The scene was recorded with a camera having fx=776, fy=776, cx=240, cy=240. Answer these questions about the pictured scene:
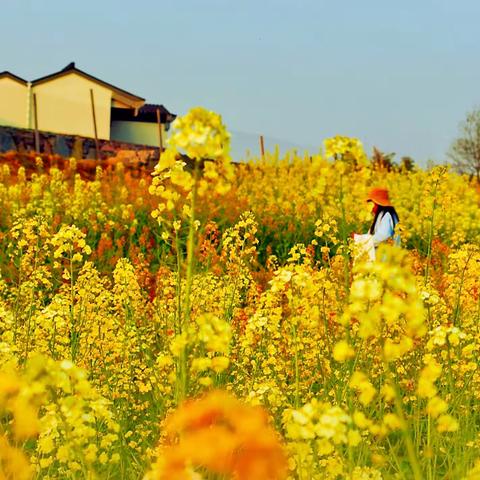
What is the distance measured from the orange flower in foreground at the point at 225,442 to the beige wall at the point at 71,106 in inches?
1389

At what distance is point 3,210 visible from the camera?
41.7ft

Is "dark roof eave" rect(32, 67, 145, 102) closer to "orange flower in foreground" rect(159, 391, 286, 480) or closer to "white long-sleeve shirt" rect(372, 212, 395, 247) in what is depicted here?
"white long-sleeve shirt" rect(372, 212, 395, 247)

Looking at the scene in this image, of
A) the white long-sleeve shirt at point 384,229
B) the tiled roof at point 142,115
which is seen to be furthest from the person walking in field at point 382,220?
the tiled roof at point 142,115

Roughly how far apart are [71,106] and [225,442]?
3622cm

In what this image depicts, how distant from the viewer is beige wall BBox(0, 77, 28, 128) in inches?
1425

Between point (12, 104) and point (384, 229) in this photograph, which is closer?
point (384, 229)

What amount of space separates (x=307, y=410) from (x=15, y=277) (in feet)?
26.8

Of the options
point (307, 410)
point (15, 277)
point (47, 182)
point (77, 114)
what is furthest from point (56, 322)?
point (77, 114)

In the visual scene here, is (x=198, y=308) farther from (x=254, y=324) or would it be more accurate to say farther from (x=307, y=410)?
(x=307, y=410)

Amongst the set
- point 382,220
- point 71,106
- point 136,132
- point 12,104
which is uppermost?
point 12,104

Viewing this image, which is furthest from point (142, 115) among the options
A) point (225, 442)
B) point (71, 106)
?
point (225, 442)

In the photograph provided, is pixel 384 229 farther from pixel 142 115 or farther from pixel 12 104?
pixel 142 115

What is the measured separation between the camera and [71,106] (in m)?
36.3

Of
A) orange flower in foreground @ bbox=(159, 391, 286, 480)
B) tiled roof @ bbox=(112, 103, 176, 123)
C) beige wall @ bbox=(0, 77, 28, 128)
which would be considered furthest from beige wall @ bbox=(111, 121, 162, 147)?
orange flower in foreground @ bbox=(159, 391, 286, 480)
